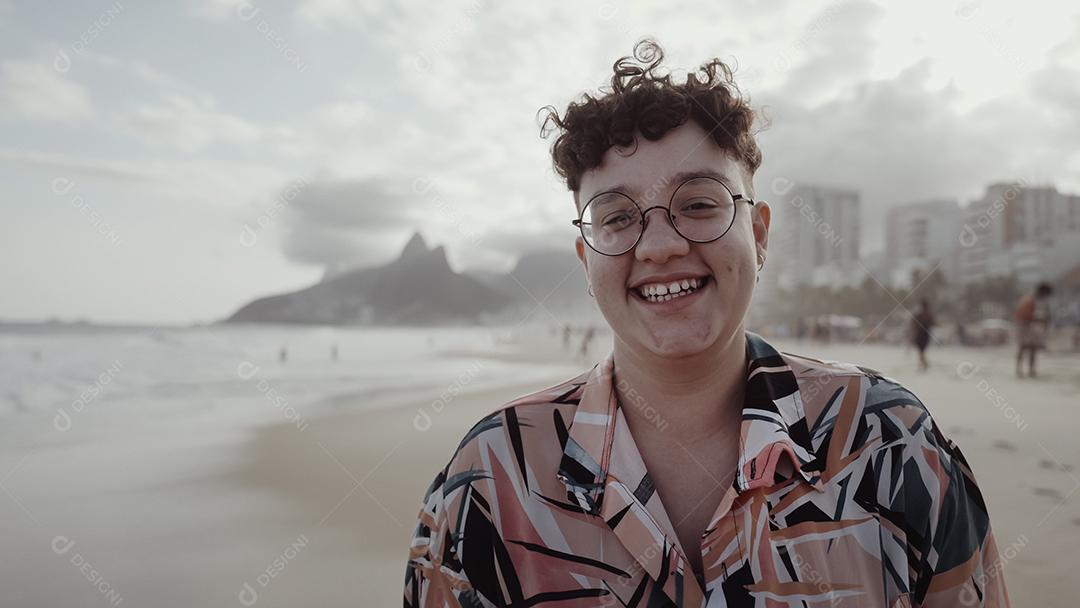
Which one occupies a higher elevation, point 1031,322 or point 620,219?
point 620,219

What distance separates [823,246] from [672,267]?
47.0 m

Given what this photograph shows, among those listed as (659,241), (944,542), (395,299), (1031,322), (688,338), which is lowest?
(395,299)

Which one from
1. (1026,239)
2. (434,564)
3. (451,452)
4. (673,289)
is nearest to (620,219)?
(673,289)

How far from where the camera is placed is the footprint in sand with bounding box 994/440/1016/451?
290 inches

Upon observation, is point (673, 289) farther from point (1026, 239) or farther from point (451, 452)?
point (1026, 239)

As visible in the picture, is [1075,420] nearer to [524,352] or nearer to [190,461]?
[190,461]

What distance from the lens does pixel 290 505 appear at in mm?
6285

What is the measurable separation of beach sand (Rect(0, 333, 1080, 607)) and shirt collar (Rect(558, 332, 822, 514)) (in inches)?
123

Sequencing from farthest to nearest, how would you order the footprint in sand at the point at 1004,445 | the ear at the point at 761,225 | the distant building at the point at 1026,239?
the distant building at the point at 1026,239
the footprint in sand at the point at 1004,445
the ear at the point at 761,225

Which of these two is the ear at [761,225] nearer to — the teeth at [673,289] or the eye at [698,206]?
the eye at [698,206]

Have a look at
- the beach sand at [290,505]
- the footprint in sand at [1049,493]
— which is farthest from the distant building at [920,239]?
the footprint in sand at [1049,493]

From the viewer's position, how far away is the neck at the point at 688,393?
6.01ft

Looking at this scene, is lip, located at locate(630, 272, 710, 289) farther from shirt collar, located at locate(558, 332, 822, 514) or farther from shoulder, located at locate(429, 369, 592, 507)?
shoulder, located at locate(429, 369, 592, 507)

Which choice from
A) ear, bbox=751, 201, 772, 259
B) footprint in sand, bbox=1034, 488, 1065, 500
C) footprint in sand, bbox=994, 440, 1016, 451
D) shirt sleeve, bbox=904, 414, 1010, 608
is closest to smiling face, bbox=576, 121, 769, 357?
ear, bbox=751, 201, 772, 259
